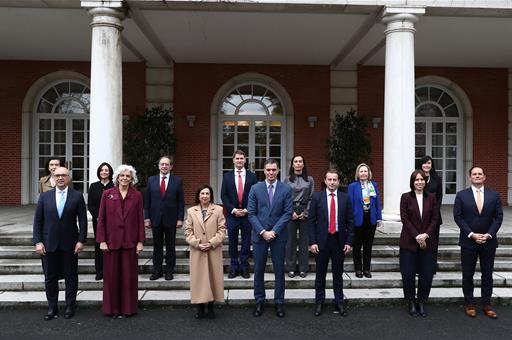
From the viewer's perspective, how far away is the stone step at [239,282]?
5.44m

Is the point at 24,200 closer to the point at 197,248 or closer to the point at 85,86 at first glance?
the point at 85,86

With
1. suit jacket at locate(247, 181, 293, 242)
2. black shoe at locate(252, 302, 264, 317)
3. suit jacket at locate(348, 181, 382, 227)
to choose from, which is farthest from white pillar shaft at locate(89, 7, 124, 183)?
suit jacket at locate(348, 181, 382, 227)

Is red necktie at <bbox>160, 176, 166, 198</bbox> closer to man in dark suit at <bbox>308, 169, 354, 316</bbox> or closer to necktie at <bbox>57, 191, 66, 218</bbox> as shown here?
necktie at <bbox>57, 191, 66, 218</bbox>

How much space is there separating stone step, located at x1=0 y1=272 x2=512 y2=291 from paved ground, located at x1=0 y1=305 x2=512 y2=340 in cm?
56

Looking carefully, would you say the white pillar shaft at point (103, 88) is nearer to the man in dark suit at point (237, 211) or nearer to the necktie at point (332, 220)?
the man in dark suit at point (237, 211)

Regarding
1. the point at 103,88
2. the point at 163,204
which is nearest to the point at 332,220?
the point at 163,204

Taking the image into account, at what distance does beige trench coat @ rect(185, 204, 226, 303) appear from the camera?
4.52m

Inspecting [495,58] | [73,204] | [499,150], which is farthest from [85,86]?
[499,150]

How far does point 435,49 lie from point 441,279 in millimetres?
6652

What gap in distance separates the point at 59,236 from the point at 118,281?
801 mm

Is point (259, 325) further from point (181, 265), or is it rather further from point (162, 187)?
point (162, 187)

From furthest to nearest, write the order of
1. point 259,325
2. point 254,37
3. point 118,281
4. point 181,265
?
point 254,37
point 181,265
point 118,281
point 259,325

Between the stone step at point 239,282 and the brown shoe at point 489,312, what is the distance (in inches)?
31.2

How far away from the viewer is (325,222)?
15.4 ft
